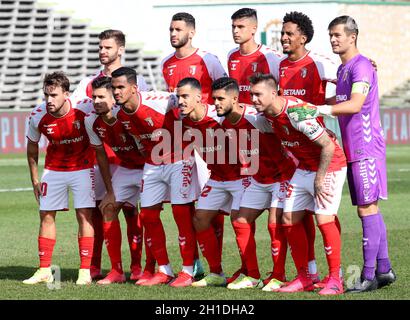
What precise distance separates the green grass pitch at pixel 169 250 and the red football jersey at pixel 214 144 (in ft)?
3.54

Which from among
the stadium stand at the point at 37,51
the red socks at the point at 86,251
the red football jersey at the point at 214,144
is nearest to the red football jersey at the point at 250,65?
the red football jersey at the point at 214,144

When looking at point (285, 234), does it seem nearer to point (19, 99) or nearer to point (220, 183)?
point (220, 183)

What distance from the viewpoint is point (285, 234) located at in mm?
9453

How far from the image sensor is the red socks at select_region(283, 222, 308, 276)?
367 inches

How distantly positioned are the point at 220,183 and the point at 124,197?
3.33ft

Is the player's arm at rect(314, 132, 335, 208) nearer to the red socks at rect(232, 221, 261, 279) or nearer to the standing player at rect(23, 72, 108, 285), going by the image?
the red socks at rect(232, 221, 261, 279)

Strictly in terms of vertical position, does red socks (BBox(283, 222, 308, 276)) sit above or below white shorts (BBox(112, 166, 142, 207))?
below

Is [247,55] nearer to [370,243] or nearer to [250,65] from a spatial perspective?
[250,65]

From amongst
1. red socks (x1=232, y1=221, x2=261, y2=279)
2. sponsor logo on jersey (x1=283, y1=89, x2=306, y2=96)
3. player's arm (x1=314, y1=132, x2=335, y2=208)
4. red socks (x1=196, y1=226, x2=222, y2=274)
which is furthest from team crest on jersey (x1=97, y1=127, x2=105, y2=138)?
player's arm (x1=314, y1=132, x2=335, y2=208)

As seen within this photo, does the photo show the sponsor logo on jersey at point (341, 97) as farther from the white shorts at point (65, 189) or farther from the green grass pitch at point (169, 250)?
the white shorts at point (65, 189)

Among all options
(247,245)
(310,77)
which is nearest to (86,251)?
(247,245)

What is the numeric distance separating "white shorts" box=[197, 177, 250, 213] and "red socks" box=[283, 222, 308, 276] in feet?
2.13

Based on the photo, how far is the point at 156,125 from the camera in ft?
32.4
